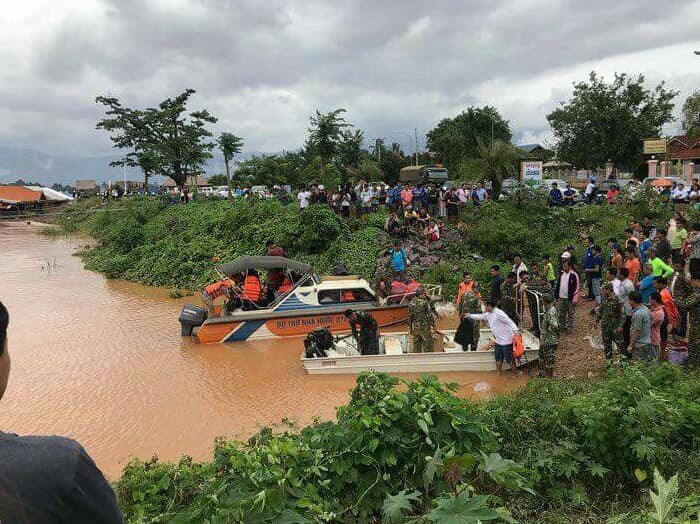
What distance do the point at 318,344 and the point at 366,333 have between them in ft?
3.51

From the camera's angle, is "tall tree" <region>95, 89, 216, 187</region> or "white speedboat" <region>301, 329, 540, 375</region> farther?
Answer: "tall tree" <region>95, 89, 216, 187</region>

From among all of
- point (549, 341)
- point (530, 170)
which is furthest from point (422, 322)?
point (530, 170)

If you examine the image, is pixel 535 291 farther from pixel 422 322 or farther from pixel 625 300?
pixel 422 322

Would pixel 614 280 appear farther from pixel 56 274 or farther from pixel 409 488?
pixel 56 274

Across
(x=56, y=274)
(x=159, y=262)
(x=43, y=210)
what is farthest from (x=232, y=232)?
(x=43, y=210)

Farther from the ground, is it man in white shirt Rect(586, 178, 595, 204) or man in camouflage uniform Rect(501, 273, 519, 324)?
man in white shirt Rect(586, 178, 595, 204)

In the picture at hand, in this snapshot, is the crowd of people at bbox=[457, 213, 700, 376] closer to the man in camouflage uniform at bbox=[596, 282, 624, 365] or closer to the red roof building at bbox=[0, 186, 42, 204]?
the man in camouflage uniform at bbox=[596, 282, 624, 365]

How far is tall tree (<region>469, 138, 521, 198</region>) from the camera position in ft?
70.4

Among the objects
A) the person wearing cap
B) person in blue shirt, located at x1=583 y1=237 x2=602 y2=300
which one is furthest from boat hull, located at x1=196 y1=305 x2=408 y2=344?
person in blue shirt, located at x1=583 y1=237 x2=602 y2=300

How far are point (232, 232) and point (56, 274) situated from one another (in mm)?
A: 8593

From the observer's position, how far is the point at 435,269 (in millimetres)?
17016

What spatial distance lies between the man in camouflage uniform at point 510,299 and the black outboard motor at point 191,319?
7.75m

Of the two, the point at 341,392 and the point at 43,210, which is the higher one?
the point at 43,210

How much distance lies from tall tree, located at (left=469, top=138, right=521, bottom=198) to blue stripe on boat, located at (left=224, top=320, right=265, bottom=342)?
13009mm
